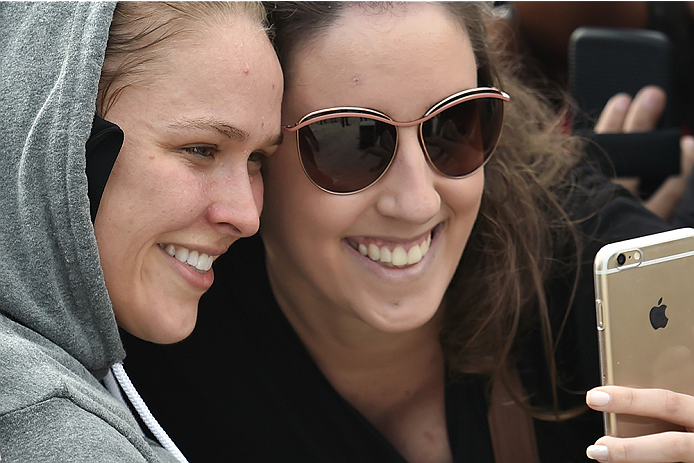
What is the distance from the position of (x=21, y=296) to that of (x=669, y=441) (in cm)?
124

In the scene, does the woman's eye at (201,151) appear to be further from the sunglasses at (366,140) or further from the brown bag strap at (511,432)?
the brown bag strap at (511,432)

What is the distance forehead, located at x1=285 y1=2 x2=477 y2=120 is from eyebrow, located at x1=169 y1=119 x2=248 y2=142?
240 millimetres

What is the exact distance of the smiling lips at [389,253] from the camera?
6.00 feet

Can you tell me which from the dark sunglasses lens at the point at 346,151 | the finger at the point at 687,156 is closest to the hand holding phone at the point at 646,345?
the dark sunglasses lens at the point at 346,151

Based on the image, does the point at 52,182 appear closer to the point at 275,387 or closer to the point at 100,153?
the point at 100,153

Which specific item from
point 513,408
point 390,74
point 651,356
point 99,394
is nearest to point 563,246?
point 513,408

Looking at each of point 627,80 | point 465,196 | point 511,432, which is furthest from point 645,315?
point 627,80

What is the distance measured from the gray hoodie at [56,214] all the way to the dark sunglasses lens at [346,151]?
488mm

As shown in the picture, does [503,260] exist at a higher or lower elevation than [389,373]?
higher

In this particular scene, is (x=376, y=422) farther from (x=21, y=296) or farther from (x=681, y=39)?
(x=681, y=39)

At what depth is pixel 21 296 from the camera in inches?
54.2

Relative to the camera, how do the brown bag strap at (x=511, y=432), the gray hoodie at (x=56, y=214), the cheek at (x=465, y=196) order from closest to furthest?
1. the gray hoodie at (x=56, y=214)
2. the cheek at (x=465, y=196)
3. the brown bag strap at (x=511, y=432)

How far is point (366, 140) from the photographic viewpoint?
169 cm

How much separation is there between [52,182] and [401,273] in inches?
32.7
